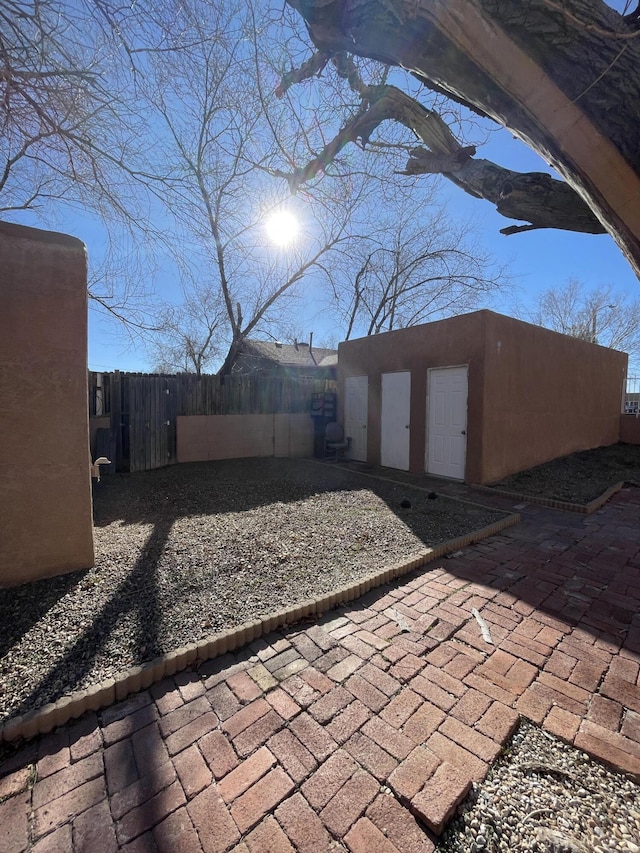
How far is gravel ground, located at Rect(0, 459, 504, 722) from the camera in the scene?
6.88 ft

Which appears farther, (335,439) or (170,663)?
(335,439)

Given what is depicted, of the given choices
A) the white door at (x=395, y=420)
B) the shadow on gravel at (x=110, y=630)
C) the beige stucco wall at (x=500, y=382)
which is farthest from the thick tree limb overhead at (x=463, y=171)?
the white door at (x=395, y=420)

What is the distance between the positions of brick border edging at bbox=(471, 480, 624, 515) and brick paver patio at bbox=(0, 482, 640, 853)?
9.12 ft

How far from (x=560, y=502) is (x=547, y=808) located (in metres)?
4.91

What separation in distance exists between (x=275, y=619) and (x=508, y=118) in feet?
9.86

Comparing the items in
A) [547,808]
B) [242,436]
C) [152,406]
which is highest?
[152,406]

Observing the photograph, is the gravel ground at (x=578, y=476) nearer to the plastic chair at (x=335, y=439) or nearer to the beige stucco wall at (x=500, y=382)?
the beige stucco wall at (x=500, y=382)

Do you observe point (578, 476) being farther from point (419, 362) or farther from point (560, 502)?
point (419, 362)

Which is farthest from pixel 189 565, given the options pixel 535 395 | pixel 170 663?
pixel 535 395

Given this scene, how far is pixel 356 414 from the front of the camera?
9.35m

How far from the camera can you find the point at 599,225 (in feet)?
5.73

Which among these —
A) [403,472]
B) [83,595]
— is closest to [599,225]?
[83,595]

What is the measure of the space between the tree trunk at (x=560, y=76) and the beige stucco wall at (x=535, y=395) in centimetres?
520

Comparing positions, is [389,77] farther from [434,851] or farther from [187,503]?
[187,503]
